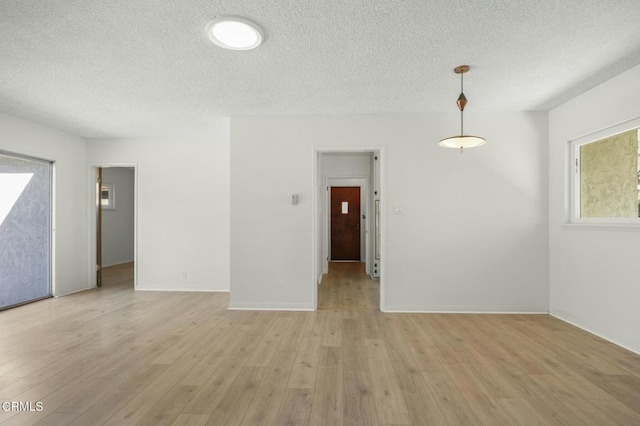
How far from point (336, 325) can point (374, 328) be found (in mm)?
407

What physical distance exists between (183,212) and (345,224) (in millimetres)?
4717

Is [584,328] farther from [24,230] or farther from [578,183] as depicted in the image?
[24,230]

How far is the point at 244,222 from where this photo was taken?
3.99 meters

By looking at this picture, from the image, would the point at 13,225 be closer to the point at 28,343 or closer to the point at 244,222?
the point at 28,343

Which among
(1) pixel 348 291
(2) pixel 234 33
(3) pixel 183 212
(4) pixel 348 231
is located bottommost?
(1) pixel 348 291

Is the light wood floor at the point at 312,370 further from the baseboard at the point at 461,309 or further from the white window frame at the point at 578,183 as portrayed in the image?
the white window frame at the point at 578,183

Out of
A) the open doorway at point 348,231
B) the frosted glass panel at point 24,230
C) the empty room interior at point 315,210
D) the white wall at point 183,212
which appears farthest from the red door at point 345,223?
the frosted glass panel at point 24,230

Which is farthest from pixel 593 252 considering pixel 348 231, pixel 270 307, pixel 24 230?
pixel 24 230

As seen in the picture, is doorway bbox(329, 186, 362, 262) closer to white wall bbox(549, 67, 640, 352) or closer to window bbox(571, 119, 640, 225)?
white wall bbox(549, 67, 640, 352)

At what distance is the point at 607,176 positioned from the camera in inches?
124

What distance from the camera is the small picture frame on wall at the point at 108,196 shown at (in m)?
7.41

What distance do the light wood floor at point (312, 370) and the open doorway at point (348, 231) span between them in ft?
3.17

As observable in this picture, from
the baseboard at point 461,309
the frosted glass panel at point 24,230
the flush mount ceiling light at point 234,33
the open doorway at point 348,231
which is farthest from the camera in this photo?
the open doorway at point 348,231

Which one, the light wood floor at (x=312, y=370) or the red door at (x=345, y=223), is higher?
the red door at (x=345, y=223)
